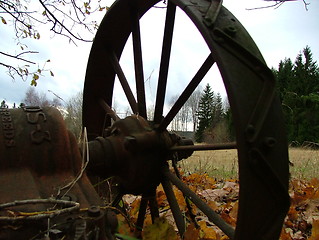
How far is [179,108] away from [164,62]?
1.10 feet

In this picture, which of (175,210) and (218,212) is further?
(218,212)

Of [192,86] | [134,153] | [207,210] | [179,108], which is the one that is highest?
[192,86]

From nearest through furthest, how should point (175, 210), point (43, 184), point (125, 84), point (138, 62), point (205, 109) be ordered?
point (43, 184), point (175, 210), point (138, 62), point (125, 84), point (205, 109)

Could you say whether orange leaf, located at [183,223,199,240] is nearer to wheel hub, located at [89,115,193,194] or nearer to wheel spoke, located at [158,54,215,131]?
wheel hub, located at [89,115,193,194]

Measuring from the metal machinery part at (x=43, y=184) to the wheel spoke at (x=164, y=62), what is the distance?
651 millimetres

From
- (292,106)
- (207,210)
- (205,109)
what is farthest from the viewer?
(205,109)

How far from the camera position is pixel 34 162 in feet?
4.91

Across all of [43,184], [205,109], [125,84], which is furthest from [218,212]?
[205,109]

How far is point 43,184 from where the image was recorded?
147 centimetres

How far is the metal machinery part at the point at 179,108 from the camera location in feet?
3.85

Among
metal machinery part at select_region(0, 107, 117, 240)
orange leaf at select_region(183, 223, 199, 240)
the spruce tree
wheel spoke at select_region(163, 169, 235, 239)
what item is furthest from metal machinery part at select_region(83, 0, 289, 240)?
the spruce tree

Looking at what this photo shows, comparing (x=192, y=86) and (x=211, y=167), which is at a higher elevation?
(x=192, y=86)

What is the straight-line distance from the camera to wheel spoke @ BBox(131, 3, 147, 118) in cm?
227

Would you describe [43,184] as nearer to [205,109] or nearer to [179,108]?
[179,108]
